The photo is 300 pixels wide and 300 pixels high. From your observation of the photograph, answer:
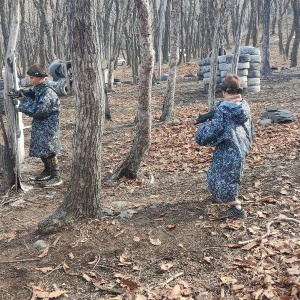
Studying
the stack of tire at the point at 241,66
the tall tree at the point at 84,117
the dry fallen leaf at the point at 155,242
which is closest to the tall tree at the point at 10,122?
the tall tree at the point at 84,117

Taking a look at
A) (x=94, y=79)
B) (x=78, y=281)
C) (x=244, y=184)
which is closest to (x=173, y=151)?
(x=244, y=184)

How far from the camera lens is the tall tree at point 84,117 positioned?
12.2ft

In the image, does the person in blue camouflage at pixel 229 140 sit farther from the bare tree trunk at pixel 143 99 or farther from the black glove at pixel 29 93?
the black glove at pixel 29 93

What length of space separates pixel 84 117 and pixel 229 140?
1574 mm

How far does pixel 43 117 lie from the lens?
5812 millimetres

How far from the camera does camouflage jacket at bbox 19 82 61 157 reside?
5.67 m

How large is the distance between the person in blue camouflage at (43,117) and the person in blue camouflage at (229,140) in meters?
2.40

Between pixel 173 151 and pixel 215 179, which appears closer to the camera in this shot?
pixel 215 179

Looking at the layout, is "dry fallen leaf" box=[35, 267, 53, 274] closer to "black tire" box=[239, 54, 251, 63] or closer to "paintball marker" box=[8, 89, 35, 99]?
"paintball marker" box=[8, 89, 35, 99]

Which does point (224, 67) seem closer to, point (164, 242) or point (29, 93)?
point (29, 93)

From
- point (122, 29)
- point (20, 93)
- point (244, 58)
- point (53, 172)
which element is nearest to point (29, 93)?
point (20, 93)

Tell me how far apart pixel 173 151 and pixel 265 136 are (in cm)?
203

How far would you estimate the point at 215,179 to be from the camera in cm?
456

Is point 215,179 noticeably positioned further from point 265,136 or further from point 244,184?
point 265,136
